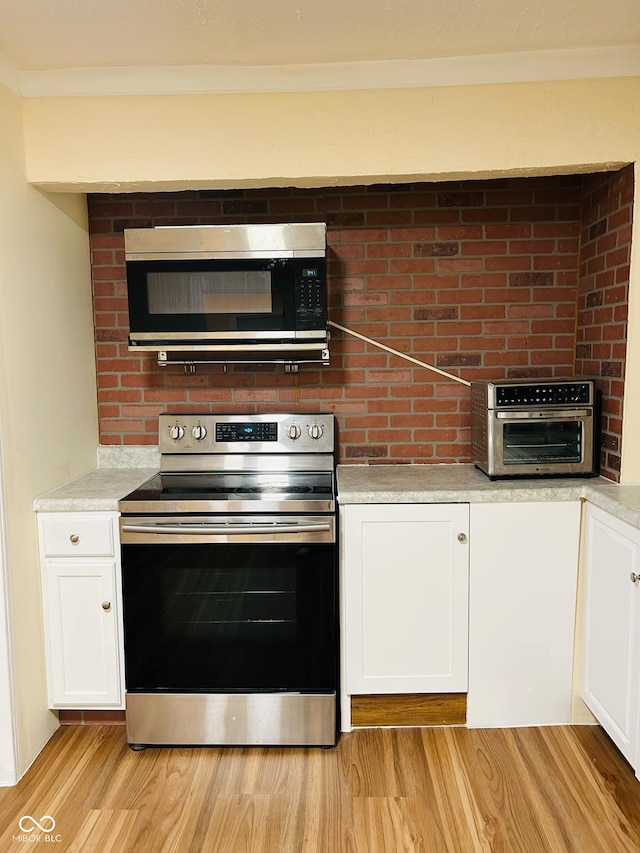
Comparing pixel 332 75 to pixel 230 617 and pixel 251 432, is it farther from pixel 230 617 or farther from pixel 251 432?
pixel 230 617

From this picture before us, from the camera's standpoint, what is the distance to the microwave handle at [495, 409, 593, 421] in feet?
7.21

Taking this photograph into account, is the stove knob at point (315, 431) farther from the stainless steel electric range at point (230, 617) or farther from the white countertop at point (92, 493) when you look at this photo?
the white countertop at point (92, 493)

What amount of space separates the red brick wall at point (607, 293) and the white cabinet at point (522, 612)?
14.4 inches

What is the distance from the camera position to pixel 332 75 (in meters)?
2.00

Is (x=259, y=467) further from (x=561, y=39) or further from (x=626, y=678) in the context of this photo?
(x=561, y=39)

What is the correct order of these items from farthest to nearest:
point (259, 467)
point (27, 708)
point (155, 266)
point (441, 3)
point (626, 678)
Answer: point (259, 467)
point (155, 266)
point (27, 708)
point (626, 678)
point (441, 3)

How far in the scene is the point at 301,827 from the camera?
1.73 meters

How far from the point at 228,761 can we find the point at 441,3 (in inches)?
95.8

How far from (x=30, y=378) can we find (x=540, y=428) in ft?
6.02

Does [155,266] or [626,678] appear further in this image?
[155,266]

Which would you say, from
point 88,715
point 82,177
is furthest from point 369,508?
point 82,177

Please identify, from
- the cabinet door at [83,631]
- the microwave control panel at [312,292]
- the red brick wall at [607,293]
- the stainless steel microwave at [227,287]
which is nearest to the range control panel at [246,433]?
the stainless steel microwave at [227,287]

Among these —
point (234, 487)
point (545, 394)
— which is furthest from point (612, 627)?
point (234, 487)

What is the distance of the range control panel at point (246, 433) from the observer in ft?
8.05
